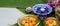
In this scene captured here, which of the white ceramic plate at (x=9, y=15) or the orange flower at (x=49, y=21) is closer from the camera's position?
the orange flower at (x=49, y=21)

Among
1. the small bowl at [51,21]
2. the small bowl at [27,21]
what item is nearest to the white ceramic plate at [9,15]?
→ the small bowl at [27,21]

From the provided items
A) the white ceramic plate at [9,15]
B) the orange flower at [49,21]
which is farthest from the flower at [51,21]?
the white ceramic plate at [9,15]

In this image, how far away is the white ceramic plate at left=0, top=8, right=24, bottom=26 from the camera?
3.43ft

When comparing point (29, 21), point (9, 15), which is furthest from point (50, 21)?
point (9, 15)

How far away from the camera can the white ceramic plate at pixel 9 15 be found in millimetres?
1047

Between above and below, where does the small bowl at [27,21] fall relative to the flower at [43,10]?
below

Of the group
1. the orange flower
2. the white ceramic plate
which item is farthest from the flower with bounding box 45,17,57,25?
the white ceramic plate

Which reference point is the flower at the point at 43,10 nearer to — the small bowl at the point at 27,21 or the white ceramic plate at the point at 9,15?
the small bowl at the point at 27,21

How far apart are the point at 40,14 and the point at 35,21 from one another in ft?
0.19

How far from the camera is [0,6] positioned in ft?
4.07

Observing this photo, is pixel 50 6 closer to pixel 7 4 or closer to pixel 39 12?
pixel 39 12

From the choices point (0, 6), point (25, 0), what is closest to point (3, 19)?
point (0, 6)

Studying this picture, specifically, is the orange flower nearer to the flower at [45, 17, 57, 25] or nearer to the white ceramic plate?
the flower at [45, 17, 57, 25]

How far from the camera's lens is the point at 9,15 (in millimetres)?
1114
